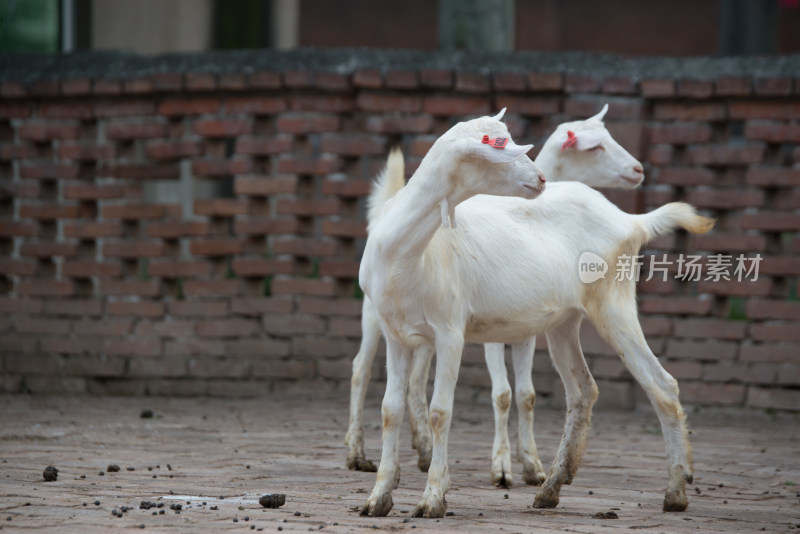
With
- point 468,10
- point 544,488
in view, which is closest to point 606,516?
point 544,488

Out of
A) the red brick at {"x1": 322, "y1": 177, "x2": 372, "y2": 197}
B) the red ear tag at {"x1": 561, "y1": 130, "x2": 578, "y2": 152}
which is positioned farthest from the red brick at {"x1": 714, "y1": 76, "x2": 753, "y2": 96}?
the red brick at {"x1": 322, "y1": 177, "x2": 372, "y2": 197}

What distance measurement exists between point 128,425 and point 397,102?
2890 millimetres

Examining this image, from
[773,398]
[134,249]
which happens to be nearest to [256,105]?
[134,249]

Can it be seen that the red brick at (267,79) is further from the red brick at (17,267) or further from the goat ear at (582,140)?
the goat ear at (582,140)

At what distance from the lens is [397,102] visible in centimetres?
841

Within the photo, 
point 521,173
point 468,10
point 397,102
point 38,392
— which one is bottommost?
point 38,392

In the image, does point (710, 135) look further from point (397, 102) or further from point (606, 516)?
A: point (606, 516)

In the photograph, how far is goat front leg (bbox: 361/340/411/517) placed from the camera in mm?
4801

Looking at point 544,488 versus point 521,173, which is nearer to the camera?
point 521,173

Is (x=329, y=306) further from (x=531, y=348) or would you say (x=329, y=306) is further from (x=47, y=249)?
(x=531, y=348)

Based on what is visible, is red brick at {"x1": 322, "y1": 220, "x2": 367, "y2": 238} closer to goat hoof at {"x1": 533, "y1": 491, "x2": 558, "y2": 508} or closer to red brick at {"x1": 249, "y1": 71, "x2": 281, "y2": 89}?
red brick at {"x1": 249, "y1": 71, "x2": 281, "y2": 89}

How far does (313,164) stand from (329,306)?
3.33ft

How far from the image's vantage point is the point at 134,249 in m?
8.80

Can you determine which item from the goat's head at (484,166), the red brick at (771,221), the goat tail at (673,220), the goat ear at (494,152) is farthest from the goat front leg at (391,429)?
the red brick at (771,221)
